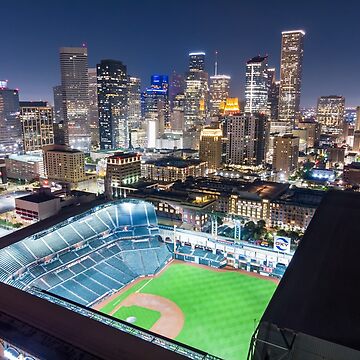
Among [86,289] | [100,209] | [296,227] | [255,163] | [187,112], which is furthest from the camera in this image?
[187,112]

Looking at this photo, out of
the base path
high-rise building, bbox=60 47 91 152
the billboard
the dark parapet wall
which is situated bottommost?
the base path

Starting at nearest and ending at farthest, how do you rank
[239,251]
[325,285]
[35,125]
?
[325,285], [239,251], [35,125]

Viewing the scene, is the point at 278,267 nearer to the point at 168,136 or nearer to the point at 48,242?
the point at 48,242

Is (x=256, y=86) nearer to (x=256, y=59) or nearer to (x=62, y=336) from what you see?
(x=256, y=59)

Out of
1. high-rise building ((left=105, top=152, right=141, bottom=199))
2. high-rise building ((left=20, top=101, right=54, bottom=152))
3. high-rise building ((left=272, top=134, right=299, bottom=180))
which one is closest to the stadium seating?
high-rise building ((left=105, top=152, right=141, bottom=199))

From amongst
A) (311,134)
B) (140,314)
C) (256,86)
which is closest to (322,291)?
(140,314)

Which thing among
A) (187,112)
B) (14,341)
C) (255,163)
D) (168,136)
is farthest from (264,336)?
(187,112)

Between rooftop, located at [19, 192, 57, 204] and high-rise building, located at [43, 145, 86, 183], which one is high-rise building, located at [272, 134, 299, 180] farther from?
rooftop, located at [19, 192, 57, 204]
